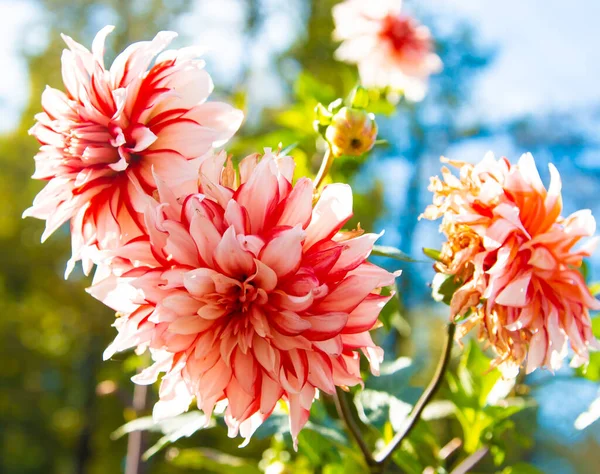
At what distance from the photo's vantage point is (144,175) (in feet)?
1.87

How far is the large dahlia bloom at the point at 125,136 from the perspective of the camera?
0.56 metres

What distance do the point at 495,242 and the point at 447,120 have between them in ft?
22.6

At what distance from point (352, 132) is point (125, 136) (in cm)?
22

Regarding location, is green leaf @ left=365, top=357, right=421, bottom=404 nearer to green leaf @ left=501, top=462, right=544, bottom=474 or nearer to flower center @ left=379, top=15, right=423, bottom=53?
green leaf @ left=501, top=462, right=544, bottom=474

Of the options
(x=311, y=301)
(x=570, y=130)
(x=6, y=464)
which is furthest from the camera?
(x=6, y=464)

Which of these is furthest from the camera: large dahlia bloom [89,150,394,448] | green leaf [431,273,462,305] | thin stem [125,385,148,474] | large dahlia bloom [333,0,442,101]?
large dahlia bloom [333,0,442,101]

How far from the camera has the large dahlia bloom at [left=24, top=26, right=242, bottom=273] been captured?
0.56 m

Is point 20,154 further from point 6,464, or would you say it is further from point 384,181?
point 384,181

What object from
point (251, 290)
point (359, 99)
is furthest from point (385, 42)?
point (251, 290)

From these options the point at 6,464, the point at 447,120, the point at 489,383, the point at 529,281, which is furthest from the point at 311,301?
the point at 6,464

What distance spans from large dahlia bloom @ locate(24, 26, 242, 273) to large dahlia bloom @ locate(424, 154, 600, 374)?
25 cm

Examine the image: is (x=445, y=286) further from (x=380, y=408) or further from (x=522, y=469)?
Result: (x=522, y=469)

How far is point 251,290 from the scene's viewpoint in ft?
1.70

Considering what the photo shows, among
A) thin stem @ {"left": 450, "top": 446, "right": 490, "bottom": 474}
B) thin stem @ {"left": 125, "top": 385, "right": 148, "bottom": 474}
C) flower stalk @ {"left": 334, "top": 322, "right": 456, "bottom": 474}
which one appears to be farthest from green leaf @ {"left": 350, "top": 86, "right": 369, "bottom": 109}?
thin stem @ {"left": 125, "top": 385, "right": 148, "bottom": 474}
